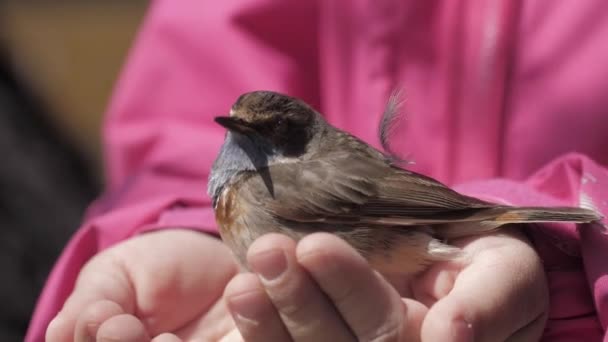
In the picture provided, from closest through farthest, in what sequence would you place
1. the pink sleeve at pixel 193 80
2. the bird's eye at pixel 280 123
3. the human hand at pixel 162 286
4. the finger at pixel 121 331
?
the finger at pixel 121 331, the human hand at pixel 162 286, the bird's eye at pixel 280 123, the pink sleeve at pixel 193 80

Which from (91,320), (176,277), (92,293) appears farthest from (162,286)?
(91,320)

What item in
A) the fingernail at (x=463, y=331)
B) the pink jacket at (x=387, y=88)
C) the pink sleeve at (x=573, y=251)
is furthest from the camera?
the pink jacket at (x=387, y=88)

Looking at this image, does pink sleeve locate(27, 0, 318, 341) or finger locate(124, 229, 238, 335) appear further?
pink sleeve locate(27, 0, 318, 341)

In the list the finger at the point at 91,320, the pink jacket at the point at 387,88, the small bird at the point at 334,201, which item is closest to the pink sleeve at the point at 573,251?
the pink jacket at the point at 387,88

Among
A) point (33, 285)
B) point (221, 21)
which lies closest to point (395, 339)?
point (221, 21)

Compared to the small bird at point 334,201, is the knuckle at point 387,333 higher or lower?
lower

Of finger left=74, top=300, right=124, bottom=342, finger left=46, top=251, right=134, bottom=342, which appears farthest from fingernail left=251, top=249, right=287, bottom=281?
finger left=46, top=251, right=134, bottom=342

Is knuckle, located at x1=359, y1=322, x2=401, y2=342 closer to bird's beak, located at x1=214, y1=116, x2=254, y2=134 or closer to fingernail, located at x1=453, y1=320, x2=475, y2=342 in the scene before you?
fingernail, located at x1=453, y1=320, x2=475, y2=342

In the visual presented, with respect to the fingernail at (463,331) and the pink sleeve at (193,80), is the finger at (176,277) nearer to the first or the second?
the pink sleeve at (193,80)
